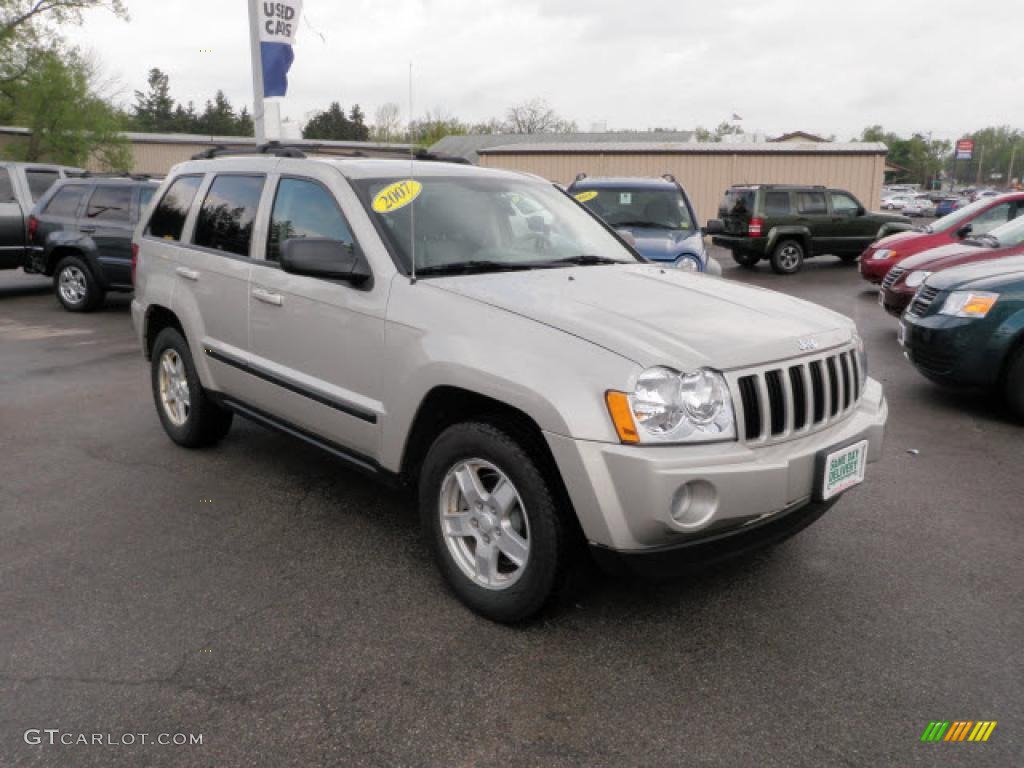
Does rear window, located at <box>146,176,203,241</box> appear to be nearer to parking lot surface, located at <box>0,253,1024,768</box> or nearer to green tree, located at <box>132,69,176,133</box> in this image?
parking lot surface, located at <box>0,253,1024,768</box>

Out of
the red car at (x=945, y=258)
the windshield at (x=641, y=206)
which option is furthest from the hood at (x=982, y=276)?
the windshield at (x=641, y=206)

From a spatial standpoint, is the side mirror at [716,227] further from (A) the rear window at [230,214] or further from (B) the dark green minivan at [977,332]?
(A) the rear window at [230,214]

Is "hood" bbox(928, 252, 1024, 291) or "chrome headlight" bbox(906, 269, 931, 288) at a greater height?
"hood" bbox(928, 252, 1024, 291)

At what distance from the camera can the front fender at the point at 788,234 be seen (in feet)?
55.9

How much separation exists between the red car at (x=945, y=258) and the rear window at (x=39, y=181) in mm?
11896

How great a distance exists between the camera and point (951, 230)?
453 inches

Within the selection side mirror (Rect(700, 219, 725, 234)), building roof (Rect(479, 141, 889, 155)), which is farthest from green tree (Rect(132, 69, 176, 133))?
side mirror (Rect(700, 219, 725, 234))

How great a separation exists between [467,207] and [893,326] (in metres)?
8.38

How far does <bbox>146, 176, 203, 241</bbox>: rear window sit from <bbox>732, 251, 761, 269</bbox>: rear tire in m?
14.0

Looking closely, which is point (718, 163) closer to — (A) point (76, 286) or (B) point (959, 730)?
(A) point (76, 286)

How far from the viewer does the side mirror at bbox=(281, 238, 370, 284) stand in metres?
3.51

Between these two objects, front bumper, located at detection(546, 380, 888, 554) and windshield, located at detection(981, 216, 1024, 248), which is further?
windshield, located at detection(981, 216, 1024, 248)

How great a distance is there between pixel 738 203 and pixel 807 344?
1519 centimetres

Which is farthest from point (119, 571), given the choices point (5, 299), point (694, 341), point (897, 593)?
point (5, 299)
